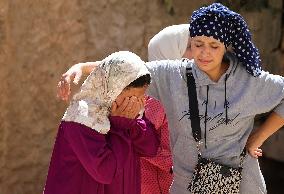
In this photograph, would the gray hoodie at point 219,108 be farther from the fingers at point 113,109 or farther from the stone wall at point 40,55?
the stone wall at point 40,55

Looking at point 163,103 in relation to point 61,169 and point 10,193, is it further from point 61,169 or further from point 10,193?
point 10,193

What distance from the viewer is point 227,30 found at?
8.45ft

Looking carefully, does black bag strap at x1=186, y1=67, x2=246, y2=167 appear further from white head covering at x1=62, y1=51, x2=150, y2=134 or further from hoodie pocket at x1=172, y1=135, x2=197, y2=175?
white head covering at x1=62, y1=51, x2=150, y2=134

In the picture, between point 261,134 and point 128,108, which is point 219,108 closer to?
point 261,134

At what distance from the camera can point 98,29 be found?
4703mm

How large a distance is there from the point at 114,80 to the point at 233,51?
0.66 meters

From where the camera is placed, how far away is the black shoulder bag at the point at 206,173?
8.64 feet

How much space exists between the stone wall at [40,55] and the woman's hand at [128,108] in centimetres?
188

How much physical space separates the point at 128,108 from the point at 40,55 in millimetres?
2066

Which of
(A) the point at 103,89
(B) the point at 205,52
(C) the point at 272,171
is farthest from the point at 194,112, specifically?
(C) the point at 272,171

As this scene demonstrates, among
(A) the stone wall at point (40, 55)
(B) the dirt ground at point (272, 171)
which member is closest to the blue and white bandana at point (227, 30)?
(A) the stone wall at point (40, 55)

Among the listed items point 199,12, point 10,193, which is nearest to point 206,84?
point 199,12

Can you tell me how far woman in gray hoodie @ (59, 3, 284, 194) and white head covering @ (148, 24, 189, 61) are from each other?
0.41 metres

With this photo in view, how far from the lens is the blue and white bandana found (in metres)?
2.55
